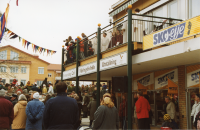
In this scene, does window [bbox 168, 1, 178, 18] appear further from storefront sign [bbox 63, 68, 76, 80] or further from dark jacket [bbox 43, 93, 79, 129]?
dark jacket [bbox 43, 93, 79, 129]

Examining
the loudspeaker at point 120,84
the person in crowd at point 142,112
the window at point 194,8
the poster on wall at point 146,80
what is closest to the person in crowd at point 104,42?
the poster on wall at point 146,80

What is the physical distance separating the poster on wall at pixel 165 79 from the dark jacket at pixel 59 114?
723 centimetres

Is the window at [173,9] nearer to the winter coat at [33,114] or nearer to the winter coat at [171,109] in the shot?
the winter coat at [171,109]

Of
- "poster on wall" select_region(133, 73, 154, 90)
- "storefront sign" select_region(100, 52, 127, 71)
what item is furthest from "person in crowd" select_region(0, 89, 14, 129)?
"poster on wall" select_region(133, 73, 154, 90)

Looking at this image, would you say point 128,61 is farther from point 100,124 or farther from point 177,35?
point 100,124

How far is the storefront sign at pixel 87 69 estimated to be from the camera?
13609mm

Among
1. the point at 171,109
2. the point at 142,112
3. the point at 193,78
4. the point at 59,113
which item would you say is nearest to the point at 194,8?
the point at 193,78

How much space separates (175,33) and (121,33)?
11.7 ft

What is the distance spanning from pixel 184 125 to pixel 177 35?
4.11 m

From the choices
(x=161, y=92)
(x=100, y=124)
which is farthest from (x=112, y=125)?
(x=161, y=92)

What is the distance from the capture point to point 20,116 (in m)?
7.82

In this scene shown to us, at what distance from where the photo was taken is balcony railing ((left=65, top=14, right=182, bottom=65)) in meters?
10.8

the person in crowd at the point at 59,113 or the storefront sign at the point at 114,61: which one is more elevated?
the storefront sign at the point at 114,61

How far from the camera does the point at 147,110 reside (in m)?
10.2
